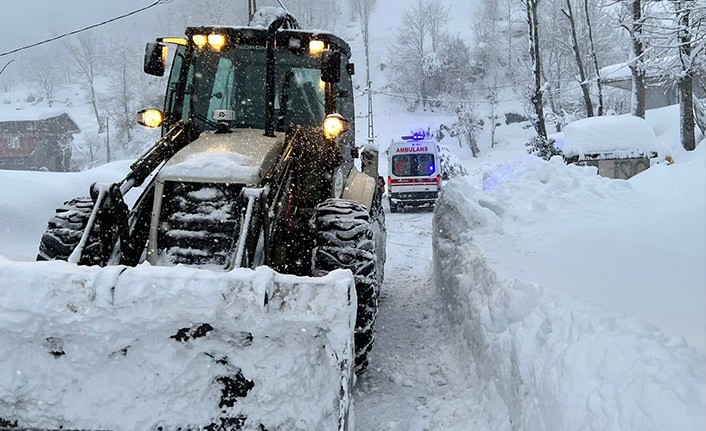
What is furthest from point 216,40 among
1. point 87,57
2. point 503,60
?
point 87,57

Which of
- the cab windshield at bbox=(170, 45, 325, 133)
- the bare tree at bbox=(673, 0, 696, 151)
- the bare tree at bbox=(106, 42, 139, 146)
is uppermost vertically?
the bare tree at bbox=(106, 42, 139, 146)

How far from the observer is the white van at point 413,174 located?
1811cm

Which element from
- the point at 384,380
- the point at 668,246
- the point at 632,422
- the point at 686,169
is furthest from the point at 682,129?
the point at 632,422

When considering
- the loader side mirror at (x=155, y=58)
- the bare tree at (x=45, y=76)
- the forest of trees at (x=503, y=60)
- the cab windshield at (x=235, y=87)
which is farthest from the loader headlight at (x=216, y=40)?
the bare tree at (x=45, y=76)

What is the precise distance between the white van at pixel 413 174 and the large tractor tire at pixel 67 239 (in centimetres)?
1447

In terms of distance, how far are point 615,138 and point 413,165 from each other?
6.47 meters

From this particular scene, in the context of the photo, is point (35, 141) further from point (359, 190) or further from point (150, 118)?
point (359, 190)

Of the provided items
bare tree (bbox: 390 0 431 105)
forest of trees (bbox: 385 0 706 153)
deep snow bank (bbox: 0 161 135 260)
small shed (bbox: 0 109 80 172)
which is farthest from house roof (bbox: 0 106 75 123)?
deep snow bank (bbox: 0 161 135 260)

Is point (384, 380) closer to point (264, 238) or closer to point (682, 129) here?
point (264, 238)

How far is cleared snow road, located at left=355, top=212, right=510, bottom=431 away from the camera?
145 inches

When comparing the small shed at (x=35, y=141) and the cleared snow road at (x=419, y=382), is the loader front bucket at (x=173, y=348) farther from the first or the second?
the small shed at (x=35, y=141)

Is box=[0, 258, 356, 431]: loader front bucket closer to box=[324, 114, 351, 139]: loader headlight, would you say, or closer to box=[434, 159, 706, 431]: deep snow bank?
box=[434, 159, 706, 431]: deep snow bank

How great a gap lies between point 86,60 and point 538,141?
52729mm

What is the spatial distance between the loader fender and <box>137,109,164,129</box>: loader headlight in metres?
1.92
